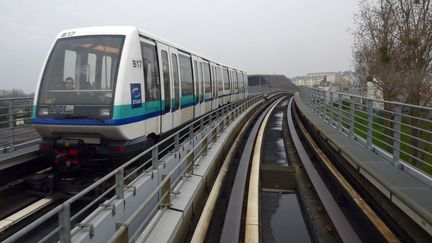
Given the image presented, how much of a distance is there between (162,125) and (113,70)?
2200mm

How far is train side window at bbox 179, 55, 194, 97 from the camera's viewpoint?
422 inches

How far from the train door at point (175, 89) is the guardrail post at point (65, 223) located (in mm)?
6361

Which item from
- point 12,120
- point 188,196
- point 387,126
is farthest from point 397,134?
point 12,120

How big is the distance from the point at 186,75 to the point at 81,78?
4661mm

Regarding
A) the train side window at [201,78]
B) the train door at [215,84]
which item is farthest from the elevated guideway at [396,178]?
the train door at [215,84]

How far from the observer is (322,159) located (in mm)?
10258

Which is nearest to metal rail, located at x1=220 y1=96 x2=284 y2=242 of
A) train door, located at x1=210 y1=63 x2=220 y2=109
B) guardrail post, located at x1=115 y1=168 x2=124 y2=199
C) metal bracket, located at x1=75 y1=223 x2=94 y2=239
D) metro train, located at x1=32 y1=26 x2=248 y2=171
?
guardrail post, located at x1=115 y1=168 x2=124 y2=199

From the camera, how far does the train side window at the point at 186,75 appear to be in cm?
1073

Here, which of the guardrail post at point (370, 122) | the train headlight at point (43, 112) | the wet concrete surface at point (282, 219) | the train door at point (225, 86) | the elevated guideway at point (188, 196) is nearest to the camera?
the elevated guideway at point (188, 196)

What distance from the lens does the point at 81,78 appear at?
699cm

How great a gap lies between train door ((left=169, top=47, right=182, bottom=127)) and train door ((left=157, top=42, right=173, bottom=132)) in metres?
0.27

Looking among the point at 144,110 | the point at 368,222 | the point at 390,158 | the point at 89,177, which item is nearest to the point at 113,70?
the point at 144,110

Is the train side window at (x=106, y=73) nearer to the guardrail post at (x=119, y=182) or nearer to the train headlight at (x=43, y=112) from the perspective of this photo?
the train headlight at (x=43, y=112)

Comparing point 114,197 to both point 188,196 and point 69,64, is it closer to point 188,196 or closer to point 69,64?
point 188,196
